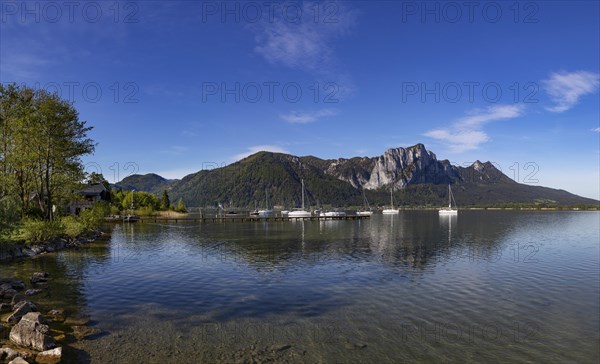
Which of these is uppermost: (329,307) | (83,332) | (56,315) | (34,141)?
(34,141)

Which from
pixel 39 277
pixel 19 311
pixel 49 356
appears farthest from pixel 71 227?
pixel 49 356

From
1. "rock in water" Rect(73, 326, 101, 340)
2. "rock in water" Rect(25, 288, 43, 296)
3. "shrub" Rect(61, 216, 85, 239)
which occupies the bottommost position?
"rock in water" Rect(73, 326, 101, 340)

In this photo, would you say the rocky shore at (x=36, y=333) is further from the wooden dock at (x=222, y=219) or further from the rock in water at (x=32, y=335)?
the wooden dock at (x=222, y=219)

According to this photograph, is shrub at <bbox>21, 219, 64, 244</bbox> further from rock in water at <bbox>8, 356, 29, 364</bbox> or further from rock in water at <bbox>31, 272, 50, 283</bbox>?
rock in water at <bbox>8, 356, 29, 364</bbox>

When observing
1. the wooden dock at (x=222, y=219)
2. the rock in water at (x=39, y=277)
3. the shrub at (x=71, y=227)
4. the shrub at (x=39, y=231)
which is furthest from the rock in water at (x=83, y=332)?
the wooden dock at (x=222, y=219)

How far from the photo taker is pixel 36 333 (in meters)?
15.3

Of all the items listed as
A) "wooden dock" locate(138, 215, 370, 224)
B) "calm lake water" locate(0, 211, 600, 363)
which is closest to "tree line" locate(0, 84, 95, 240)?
"calm lake water" locate(0, 211, 600, 363)

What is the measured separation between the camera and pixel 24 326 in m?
15.7

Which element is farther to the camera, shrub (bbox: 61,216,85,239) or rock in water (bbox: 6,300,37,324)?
shrub (bbox: 61,216,85,239)

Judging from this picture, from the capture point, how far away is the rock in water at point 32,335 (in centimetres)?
1499

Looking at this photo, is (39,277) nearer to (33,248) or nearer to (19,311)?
(19,311)

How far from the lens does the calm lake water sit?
1608cm

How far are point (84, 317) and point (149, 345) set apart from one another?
6418 mm

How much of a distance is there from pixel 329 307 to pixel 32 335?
15.6 m
